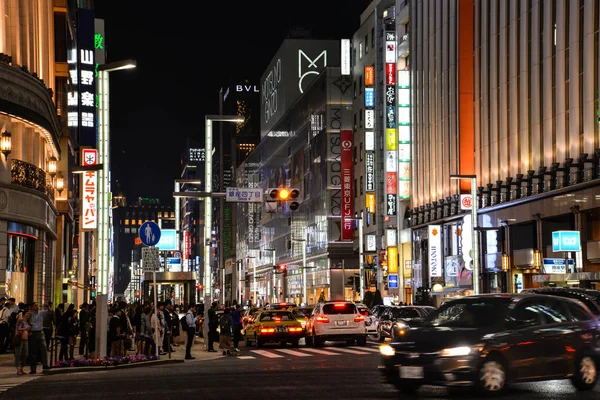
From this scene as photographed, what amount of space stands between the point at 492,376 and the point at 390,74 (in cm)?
6478

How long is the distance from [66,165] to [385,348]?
136ft

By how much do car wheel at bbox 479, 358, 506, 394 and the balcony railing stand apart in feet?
82.1

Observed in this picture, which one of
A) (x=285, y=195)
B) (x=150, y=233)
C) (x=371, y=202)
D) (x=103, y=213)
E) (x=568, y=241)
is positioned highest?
(x=371, y=202)

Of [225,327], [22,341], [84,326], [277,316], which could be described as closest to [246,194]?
[277,316]

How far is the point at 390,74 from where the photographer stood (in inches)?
3105

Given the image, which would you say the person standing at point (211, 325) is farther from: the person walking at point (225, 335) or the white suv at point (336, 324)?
the white suv at point (336, 324)

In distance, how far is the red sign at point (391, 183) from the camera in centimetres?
7931

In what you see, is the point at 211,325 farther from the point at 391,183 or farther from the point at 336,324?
the point at 391,183

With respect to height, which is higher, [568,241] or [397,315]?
[568,241]

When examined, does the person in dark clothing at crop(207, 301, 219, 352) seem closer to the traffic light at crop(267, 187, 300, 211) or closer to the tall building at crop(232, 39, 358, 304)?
the traffic light at crop(267, 187, 300, 211)

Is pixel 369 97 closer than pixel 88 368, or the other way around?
pixel 88 368

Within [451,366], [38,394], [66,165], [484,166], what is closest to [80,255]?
[66,165]

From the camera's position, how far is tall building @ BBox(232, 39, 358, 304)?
9912 cm

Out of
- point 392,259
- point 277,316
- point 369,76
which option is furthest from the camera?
point 369,76
